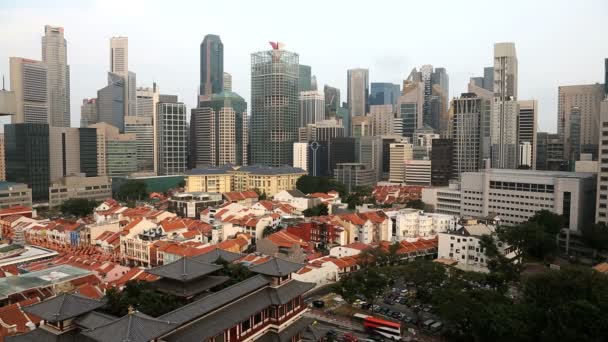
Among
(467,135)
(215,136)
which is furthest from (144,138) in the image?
(467,135)

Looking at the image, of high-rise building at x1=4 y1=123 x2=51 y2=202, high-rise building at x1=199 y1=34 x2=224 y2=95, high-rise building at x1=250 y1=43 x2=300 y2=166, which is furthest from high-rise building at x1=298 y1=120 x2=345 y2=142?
high-rise building at x1=199 y1=34 x2=224 y2=95

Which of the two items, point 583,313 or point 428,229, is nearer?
point 583,313

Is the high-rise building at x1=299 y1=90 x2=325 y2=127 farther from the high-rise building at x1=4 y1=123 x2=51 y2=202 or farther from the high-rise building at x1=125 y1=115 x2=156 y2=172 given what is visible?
the high-rise building at x1=4 y1=123 x2=51 y2=202

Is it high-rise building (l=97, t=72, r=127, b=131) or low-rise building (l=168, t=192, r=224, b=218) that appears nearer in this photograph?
low-rise building (l=168, t=192, r=224, b=218)

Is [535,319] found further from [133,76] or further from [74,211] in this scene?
[133,76]

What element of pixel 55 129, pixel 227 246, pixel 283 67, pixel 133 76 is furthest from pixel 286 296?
pixel 133 76

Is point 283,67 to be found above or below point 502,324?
above

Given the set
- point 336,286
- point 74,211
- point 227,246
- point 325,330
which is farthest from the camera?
point 74,211
